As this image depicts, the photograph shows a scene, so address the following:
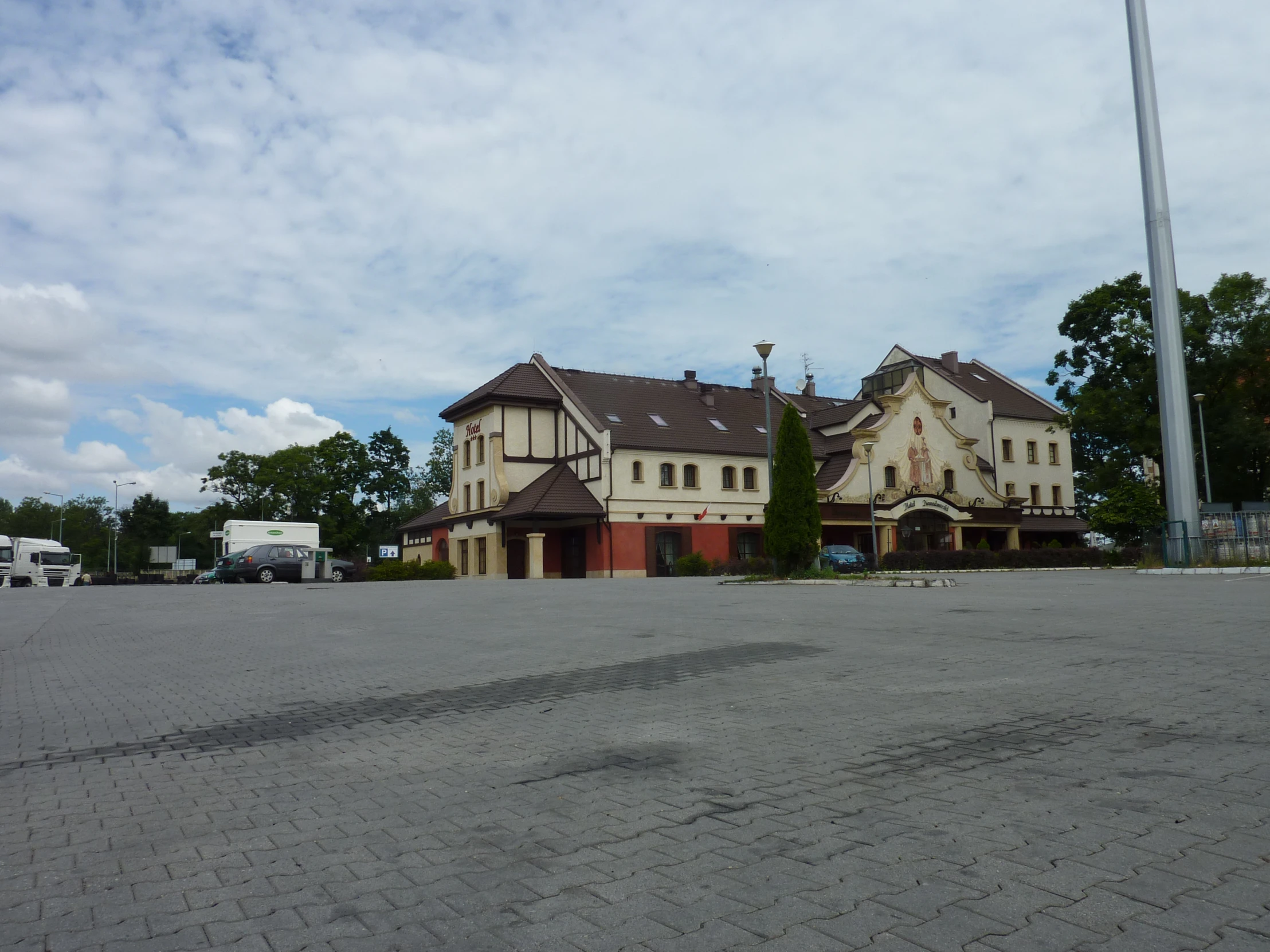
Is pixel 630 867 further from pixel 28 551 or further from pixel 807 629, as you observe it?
pixel 28 551

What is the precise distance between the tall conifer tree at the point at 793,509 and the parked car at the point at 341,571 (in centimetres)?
2389

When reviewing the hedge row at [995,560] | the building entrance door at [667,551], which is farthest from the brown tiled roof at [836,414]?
the building entrance door at [667,551]

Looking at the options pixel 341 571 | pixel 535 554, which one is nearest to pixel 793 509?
pixel 535 554

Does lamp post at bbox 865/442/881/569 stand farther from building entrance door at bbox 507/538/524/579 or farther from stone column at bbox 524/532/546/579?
building entrance door at bbox 507/538/524/579

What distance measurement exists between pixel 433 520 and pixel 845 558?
2479 centimetres

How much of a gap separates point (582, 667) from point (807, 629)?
3922mm

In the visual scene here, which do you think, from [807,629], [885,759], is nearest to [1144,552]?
[807,629]

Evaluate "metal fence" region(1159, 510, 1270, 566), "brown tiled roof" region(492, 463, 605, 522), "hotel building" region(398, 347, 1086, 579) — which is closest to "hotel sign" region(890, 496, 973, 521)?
"hotel building" region(398, 347, 1086, 579)

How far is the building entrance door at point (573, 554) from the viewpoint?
48.3 m

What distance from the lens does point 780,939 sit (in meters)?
3.16

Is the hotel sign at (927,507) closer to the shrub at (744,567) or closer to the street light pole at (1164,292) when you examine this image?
the shrub at (744,567)

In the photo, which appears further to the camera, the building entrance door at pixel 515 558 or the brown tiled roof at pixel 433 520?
the brown tiled roof at pixel 433 520

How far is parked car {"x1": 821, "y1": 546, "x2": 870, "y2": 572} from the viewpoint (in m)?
42.3

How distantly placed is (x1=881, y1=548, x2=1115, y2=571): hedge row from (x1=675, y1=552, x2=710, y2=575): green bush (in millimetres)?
7744
